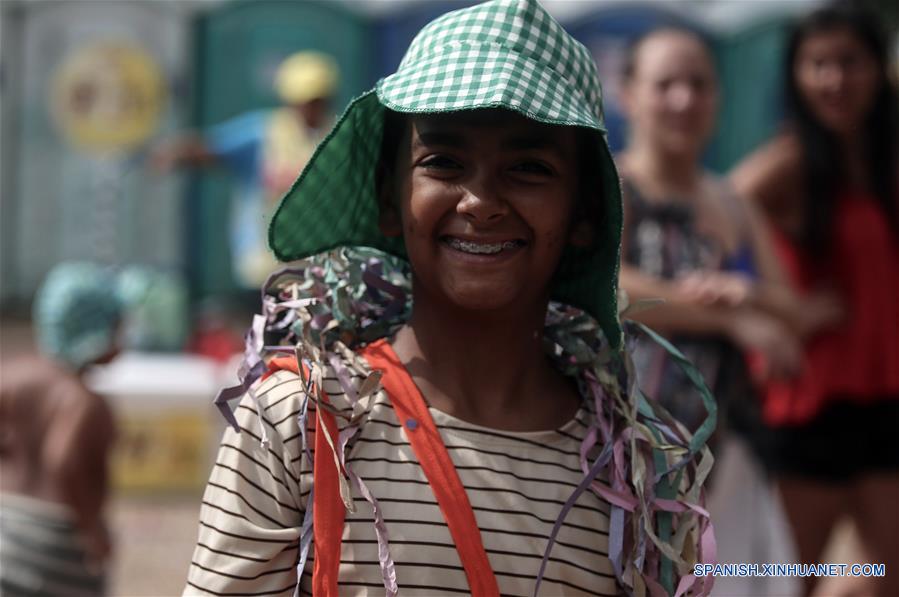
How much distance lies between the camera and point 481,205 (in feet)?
6.04

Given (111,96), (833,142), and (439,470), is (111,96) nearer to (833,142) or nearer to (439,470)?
(833,142)

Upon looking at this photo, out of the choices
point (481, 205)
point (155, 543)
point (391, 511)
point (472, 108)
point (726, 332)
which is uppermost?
point (472, 108)

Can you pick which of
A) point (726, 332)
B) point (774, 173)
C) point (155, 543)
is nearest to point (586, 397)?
point (726, 332)

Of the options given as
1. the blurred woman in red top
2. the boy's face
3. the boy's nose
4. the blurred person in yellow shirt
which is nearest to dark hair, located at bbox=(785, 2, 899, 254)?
the blurred woman in red top

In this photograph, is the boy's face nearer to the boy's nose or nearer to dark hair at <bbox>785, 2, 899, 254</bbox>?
the boy's nose

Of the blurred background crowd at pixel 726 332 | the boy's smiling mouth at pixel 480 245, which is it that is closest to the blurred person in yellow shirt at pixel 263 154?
the blurred background crowd at pixel 726 332

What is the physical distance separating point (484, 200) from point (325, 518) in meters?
0.50

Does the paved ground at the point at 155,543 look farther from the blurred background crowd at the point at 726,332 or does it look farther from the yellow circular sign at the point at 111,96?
the yellow circular sign at the point at 111,96

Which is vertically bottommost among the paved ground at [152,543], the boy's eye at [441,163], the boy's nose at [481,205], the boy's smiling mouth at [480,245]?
the paved ground at [152,543]

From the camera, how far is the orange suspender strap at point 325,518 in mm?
1709

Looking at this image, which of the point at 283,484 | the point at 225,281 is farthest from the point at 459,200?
the point at 225,281

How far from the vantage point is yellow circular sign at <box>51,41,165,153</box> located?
435 inches

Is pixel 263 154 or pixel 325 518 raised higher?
pixel 325 518

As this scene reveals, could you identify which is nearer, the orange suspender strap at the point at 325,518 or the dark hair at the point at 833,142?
the orange suspender strap at the point at 325,518
